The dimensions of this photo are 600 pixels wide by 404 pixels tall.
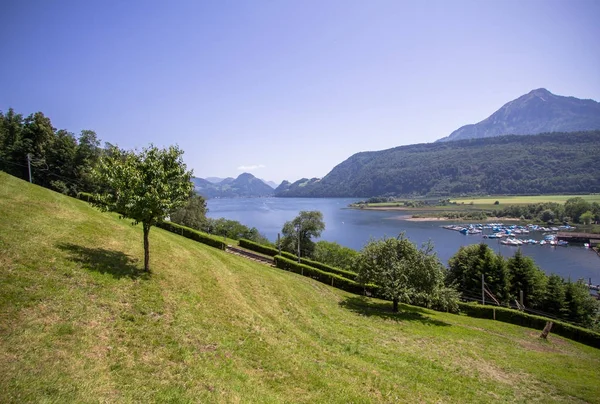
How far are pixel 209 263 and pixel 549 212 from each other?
627 feet

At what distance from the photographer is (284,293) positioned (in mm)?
22141

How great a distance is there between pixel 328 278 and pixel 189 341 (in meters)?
25.5

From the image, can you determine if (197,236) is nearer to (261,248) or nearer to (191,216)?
(261,248)

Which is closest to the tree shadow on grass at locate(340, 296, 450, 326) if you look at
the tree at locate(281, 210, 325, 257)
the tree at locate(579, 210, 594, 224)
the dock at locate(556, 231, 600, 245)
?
the tree at locate(281, 210, 325, 257)

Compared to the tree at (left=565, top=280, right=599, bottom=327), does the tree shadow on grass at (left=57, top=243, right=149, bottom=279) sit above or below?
above

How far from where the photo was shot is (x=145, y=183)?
50.5 ft

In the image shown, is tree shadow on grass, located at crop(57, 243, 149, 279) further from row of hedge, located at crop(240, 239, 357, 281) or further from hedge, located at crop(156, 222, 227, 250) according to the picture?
row of hedge, located at crop(240, 239, 357, 281)

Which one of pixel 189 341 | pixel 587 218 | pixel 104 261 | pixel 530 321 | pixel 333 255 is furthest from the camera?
pixel 587 218

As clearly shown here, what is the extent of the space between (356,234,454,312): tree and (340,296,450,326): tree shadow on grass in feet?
3.83

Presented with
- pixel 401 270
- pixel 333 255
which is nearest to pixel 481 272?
pixel 401 270

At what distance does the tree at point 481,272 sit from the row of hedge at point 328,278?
1732 cm

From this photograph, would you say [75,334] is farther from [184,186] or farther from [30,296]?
[184,186]

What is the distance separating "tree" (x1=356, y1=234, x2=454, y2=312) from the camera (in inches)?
1069

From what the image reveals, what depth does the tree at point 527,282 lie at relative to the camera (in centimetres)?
4281
